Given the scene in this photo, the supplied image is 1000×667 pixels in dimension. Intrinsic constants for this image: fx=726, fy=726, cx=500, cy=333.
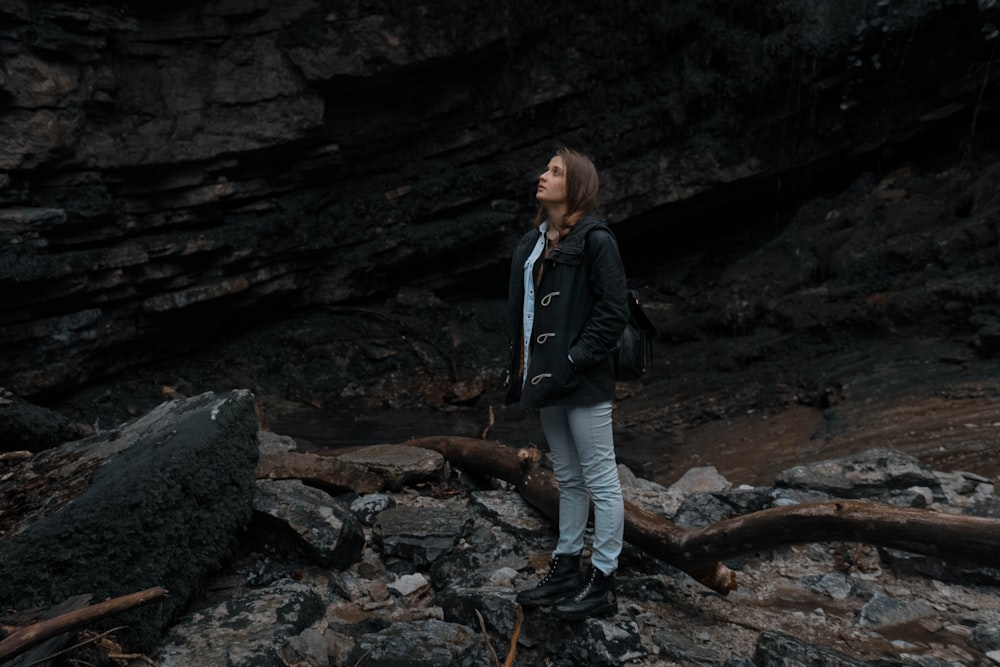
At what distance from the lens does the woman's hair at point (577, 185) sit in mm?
2738

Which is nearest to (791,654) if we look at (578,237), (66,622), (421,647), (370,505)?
(421,647)

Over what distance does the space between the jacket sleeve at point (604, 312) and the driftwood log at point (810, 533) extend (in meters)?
0.94

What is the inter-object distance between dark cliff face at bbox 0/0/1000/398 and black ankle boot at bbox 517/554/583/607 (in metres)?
6.72

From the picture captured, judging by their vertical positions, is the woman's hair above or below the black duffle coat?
above

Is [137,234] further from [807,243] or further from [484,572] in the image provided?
[807,243]

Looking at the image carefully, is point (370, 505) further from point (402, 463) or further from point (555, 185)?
point (555, 185)

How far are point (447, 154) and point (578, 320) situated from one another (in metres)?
9.62

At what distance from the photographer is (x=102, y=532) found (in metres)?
2.61

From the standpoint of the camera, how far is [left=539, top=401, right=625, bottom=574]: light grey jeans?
269 cm

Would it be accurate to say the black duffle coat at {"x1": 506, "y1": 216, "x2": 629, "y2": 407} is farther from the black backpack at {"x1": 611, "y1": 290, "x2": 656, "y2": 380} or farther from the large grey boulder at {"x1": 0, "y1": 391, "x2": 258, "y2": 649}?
the large grey boulder at {"x1": 0, "y1": 391, "x2": 258, "y2": 649}

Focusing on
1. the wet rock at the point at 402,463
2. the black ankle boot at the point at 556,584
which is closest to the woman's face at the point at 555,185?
the black ankle boot at the point at 556,584

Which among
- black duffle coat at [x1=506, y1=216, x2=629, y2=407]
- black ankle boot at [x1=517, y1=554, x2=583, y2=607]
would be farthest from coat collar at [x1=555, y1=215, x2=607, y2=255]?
black ankle boot at [x1=517, y1=554, x2=583, y2=607]

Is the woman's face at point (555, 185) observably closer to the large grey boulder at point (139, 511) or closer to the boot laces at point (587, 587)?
the boot laces at point (587, 587)

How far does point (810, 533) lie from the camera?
2.74 m
